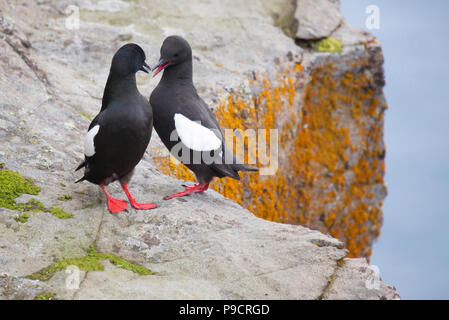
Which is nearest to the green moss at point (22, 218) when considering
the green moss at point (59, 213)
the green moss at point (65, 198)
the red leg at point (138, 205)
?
the green moss at point (59, 213)

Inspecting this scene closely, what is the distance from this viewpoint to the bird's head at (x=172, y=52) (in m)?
5.17

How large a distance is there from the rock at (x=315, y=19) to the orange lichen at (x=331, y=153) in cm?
55

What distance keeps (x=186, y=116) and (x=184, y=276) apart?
70.8 inches

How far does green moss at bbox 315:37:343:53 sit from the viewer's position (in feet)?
27.2

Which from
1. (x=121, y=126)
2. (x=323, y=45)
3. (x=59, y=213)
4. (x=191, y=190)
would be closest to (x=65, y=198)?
(x=59, y=213)

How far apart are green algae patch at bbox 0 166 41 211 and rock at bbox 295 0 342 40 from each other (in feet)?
16.6

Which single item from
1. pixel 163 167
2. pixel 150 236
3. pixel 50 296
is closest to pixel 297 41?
pixel 163 167

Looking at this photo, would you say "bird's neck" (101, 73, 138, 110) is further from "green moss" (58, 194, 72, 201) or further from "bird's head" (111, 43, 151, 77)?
"green moss" (58, 194, 72, 201)

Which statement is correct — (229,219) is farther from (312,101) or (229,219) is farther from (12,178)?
(312,101)

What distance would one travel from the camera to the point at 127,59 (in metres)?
4.34

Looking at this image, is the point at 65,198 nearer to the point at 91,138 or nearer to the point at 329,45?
the point at 91,138

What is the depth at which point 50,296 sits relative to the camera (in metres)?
3.42

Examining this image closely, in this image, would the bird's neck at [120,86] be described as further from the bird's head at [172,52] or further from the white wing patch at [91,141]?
the bird's head at [172,52]

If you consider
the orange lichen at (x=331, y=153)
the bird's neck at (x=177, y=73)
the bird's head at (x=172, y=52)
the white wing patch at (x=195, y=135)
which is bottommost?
the orange lichen at (x=331, y=153)
